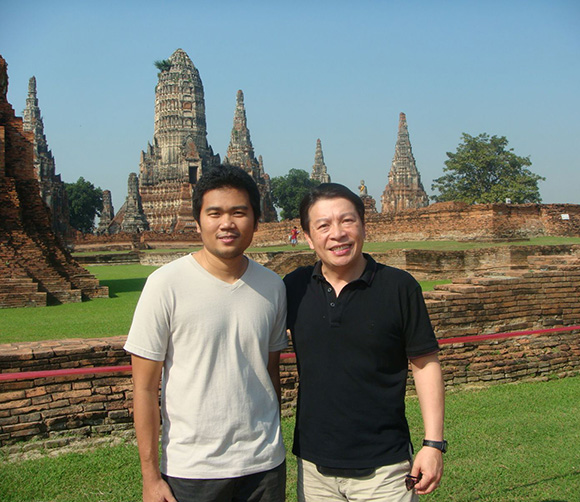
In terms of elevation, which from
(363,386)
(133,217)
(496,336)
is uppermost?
(133,217)

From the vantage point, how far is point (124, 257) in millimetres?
26531

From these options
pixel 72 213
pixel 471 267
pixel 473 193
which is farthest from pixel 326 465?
pixel 72 213

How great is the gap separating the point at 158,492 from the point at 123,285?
42.9 feet

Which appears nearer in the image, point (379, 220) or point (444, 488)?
point (444, 488)

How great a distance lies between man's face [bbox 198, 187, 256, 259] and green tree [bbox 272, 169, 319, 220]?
65.8 metres

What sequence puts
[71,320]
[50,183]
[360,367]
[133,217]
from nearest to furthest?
[360,367] → [71,320] → [50,183] → [133,217]

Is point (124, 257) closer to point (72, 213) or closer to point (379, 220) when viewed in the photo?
point (379, 220)

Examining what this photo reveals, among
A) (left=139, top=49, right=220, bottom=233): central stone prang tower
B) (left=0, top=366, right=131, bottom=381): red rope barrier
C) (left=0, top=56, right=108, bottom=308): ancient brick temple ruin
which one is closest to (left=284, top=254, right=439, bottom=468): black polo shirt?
(left=0, top=366, right=131, bottom=381): red rope barrier

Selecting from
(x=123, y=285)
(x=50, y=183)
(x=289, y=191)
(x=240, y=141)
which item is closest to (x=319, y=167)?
(x=289, y=191)

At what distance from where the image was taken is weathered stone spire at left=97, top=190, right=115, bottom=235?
52.8 meters

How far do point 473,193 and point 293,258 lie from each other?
23.4 metres

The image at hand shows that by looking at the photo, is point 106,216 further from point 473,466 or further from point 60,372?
point 473,466

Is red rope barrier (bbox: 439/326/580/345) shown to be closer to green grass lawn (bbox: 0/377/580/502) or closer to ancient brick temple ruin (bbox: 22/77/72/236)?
green grass lawn (bbox: 0/377/580/502)

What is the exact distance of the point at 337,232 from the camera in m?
2.04
